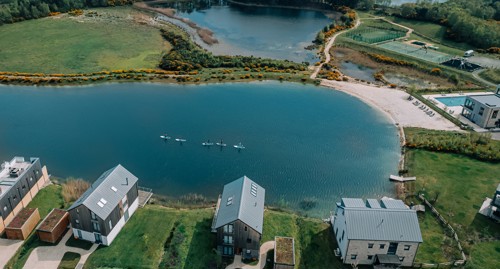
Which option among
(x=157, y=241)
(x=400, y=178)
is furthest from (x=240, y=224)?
(x=400, y=178)

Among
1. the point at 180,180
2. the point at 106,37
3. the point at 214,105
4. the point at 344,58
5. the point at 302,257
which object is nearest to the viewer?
the point at 302,257

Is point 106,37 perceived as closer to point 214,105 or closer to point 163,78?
point 163,78

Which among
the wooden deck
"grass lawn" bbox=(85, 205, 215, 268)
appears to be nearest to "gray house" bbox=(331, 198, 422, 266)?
"grass lawn" bbox=(85, 205, 215, 268)

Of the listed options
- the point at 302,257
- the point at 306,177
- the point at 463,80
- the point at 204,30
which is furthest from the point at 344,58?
the point at 302,257

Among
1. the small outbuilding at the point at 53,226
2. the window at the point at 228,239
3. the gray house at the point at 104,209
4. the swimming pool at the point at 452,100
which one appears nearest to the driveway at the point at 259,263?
the window at the point at 228,239

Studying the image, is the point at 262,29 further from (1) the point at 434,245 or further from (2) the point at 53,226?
(2) the point at 53,226

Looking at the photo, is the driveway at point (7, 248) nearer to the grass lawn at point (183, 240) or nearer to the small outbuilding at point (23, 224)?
the small outbuilding at point (23, 224)
